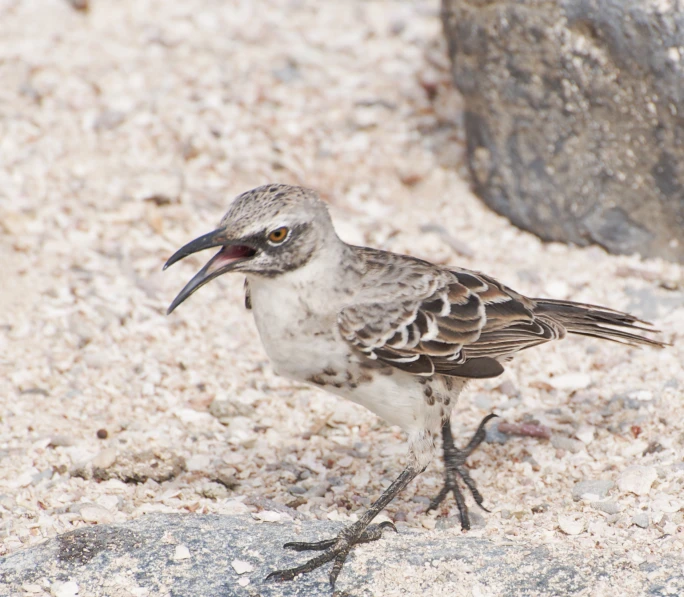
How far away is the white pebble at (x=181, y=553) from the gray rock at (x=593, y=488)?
215cm

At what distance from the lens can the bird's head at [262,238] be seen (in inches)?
181

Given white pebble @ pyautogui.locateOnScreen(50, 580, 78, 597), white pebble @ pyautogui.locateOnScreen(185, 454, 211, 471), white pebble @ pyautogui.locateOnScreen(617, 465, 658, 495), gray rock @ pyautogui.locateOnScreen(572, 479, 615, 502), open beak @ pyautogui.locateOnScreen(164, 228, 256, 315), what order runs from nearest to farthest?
white pebble @ pyautogui.locateOnScreen(50, 580, 78, 597)
open beak @ pyautogui.locateOnScreen(164, 228, 256, 315)
white pebble @ pyautogui.locateOnScreen(617, 465, 658, 495)
gray rock @ pyautogui.locateOnScreen(572, 479, 615, 502)
white pebble @ pyautogui.locateOnScreen(185, 454, 211, 471)

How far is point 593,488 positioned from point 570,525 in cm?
43

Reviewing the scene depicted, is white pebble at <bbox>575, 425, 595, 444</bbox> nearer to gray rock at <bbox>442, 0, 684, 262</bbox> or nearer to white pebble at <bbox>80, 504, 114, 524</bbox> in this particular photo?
gray rock at <bbox>442, 0, 684, 262</bbox>

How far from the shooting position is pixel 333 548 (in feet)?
15.0

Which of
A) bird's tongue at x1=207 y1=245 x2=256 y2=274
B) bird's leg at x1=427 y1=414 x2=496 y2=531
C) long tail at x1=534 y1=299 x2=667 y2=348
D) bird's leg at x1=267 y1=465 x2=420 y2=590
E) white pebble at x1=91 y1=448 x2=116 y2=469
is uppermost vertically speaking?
bird's tongue at x1=207 y1=245 x2=256 y2=274

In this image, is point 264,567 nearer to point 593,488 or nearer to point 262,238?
point 262,238

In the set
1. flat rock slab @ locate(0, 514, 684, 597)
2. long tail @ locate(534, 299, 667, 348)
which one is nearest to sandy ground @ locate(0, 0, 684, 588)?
flat rock slab @ locate(0, 514, 684, 597)

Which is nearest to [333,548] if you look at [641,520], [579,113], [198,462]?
[198,462]

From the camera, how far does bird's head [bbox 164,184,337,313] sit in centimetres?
459

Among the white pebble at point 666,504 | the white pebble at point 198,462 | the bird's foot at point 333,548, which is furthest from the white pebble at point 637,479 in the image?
the white pebble at point 198,462

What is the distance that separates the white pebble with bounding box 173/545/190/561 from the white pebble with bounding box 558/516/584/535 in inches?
75.0

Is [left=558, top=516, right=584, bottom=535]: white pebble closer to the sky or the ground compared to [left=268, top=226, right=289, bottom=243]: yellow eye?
closer to the ground

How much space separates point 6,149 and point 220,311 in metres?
2.59
